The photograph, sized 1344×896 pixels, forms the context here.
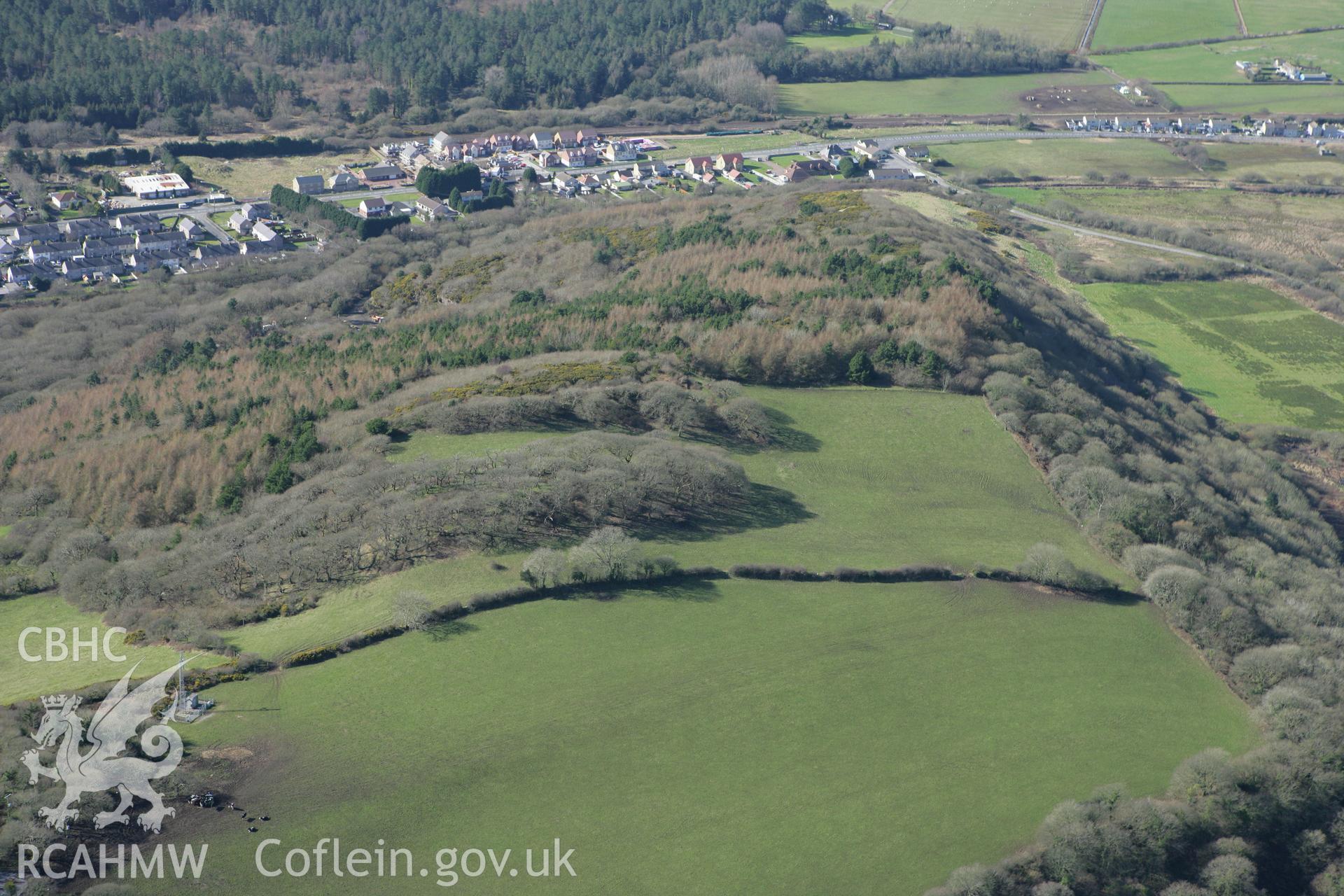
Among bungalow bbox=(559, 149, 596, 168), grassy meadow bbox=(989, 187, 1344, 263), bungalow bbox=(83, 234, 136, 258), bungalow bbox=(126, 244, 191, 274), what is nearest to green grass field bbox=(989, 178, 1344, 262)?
grassy meadow bbox=(989, 187, 1344, 263)

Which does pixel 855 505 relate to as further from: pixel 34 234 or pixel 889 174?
pixel 34 234

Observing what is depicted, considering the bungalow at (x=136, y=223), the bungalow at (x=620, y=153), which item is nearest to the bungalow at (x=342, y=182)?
the bungalow at (x=136, y=223)

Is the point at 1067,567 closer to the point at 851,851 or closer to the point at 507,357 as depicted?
the point at 851,851

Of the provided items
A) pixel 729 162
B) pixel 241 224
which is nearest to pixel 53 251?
pixel 241 224

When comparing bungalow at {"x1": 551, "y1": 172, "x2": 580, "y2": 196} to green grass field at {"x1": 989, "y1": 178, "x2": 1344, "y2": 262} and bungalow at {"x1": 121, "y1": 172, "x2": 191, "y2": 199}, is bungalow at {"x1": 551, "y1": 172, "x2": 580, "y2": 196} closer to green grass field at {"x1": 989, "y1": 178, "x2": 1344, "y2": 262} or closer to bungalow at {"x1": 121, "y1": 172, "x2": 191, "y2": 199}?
bungalow at {"x1": 121, "y1": 172, "x2": 191, "y2": 199}

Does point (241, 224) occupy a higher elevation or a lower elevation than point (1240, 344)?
higher

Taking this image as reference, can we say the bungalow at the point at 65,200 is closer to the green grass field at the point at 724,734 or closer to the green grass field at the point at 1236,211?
the green grass field at the point at 724,734
